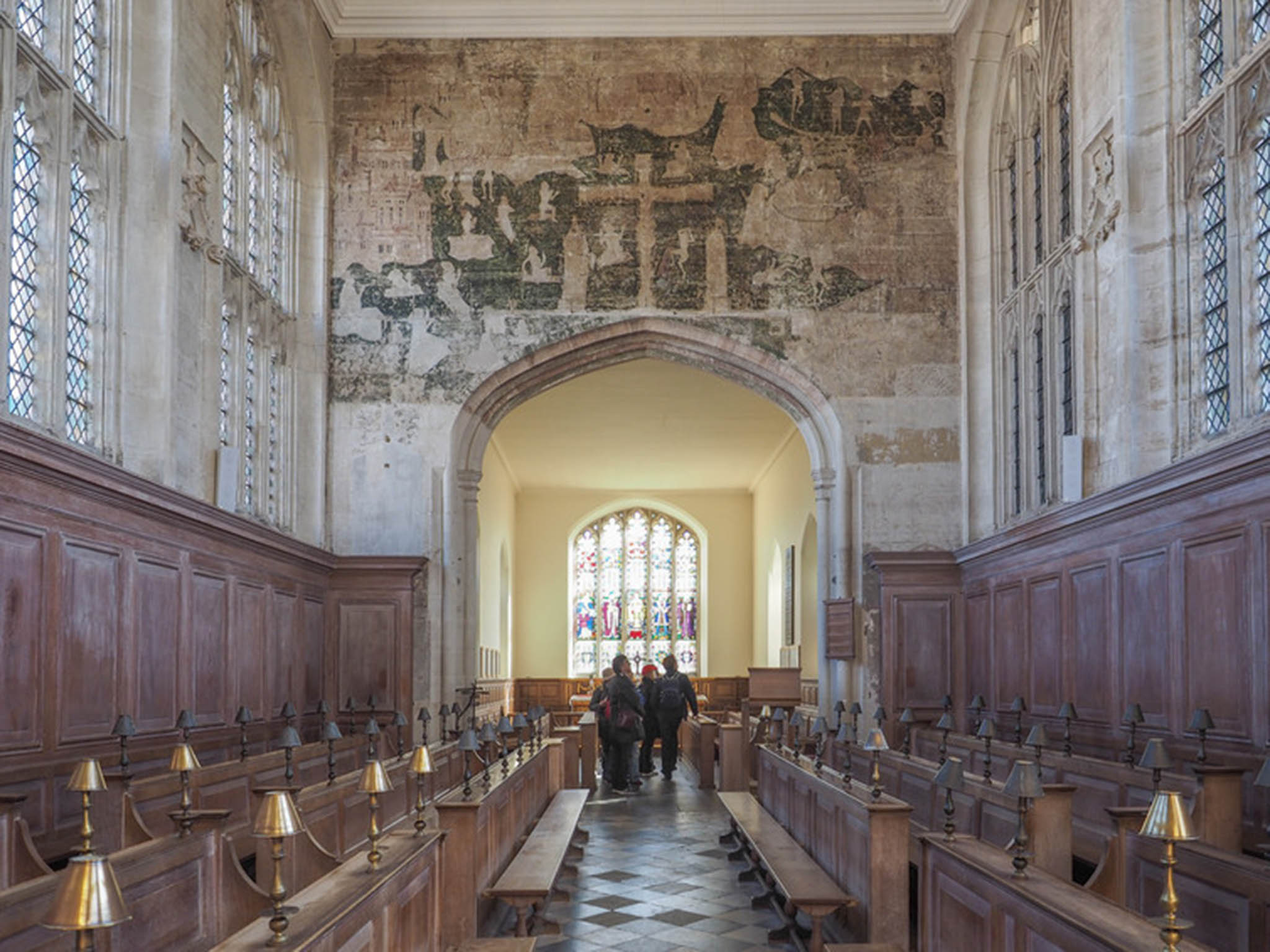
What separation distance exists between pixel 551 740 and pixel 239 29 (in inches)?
338

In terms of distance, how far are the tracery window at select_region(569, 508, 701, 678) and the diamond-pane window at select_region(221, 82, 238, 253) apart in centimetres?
2233

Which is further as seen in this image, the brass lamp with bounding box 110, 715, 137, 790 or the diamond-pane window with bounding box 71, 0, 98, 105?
the diamond-pane window with bounding box 71, 0, 98, 105

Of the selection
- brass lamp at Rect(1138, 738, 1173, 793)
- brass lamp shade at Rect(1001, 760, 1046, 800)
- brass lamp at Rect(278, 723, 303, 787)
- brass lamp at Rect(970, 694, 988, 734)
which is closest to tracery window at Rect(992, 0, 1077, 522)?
brass lamp at Rect(970, 694, 988, 734)

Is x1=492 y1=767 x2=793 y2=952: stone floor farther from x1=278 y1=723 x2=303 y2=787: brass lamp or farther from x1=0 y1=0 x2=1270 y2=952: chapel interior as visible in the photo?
x1=278 y1=723 x2=303 y2=787: brass lamp

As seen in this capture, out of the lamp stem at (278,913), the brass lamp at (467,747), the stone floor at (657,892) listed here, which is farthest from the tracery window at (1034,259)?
the lamp stem at (278,913)

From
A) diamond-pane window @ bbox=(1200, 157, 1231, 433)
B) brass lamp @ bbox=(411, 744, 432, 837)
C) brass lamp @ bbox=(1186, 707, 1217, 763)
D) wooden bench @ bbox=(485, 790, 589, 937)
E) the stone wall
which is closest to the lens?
brass lamp @ bbox=(411, 744, 432, 837)

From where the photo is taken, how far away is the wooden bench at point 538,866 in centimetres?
855

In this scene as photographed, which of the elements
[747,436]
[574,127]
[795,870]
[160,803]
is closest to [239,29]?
[574,127]

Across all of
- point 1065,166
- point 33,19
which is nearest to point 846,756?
point 1065,166

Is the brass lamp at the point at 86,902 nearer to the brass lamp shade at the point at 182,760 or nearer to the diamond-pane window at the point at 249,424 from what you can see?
the brass lamp shade at the point at 182,760

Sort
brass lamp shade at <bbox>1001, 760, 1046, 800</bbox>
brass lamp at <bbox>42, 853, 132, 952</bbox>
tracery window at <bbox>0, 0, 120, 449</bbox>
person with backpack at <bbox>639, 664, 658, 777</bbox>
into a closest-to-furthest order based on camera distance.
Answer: brass lamp at <bbox>42, 853, 132, 952</bbox>
brass lamp shade at <bbox>1001, 760, 1046, 800</bbox>
tracery window at <bbox>0, 0, 120, 449</bbox>
person with backpack at <bbox>639, 664, 658, 777</bbox>

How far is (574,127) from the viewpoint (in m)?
18.0

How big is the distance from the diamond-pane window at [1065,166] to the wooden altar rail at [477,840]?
7.57m

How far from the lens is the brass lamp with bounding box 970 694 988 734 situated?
14844 mm
